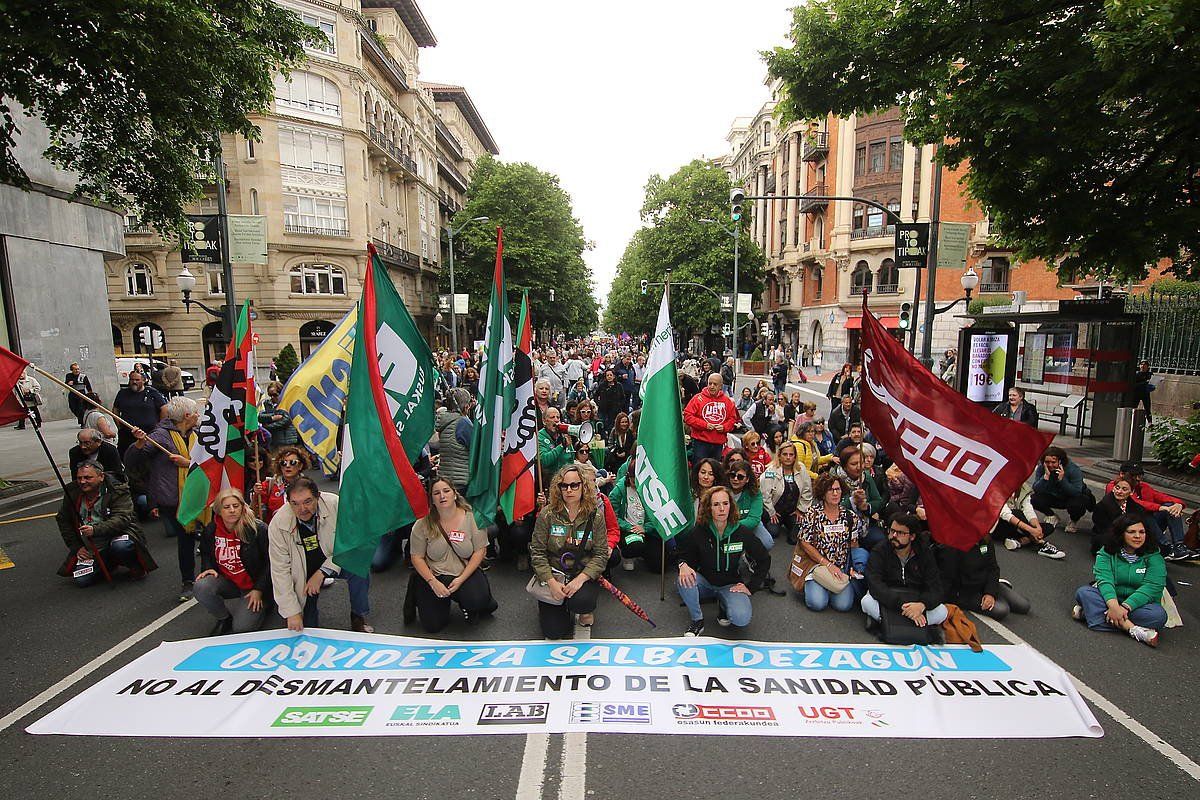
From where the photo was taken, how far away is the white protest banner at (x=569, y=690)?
13.1 feet

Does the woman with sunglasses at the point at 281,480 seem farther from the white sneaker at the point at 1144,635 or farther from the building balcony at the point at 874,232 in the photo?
the building balcony at the point at 874,232

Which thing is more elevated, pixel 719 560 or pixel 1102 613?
pixel 719 560

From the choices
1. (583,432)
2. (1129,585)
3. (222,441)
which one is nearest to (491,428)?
(222,441)

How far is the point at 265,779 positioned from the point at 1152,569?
668 cm

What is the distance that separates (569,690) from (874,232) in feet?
140

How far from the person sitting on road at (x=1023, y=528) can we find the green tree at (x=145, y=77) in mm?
11506

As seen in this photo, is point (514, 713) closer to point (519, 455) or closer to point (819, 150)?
point (519, 455)

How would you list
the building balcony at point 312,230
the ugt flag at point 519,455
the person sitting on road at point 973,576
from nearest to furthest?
A: the person sitting on road at point 973,576, the ugt flag at point 519,455, the building balcony at point 312,230

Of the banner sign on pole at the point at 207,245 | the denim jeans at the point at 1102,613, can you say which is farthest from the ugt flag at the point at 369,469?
the banner sign on pole at the point at 207,245

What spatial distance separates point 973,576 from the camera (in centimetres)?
558

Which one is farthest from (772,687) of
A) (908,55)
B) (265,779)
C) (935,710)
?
(908,55)

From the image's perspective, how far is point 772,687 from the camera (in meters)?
4.39

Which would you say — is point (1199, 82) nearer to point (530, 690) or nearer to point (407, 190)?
point (530, 690)

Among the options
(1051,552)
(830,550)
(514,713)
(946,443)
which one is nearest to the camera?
(514,713)
